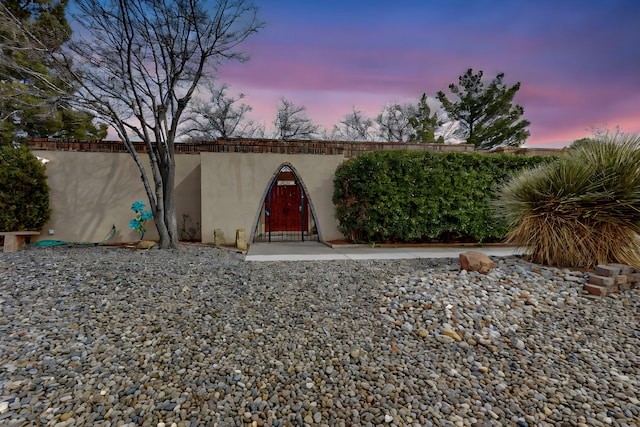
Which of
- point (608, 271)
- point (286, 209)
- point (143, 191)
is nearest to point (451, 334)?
point (608, 271)

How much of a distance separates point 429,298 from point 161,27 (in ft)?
24.8

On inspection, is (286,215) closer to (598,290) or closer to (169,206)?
(169,206)

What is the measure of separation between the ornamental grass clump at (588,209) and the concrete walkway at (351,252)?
2.75 ft

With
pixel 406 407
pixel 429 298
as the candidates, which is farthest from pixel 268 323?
pixel 429 298

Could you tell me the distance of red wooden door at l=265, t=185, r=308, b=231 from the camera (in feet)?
30.0

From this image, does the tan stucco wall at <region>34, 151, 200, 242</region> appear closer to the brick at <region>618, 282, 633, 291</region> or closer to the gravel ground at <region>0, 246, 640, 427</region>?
the gravel ground at <region>0, 246, 640, 427</region>

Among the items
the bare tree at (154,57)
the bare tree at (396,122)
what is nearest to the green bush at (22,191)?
the bare tree at (154,57)

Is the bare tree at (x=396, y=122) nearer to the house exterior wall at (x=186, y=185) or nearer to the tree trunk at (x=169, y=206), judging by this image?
the house exterior wall at (x=186, y=185)

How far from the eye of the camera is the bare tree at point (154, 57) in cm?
599

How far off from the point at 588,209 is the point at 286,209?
7.25 m

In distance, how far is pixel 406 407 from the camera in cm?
183

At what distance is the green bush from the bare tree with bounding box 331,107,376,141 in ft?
64.6

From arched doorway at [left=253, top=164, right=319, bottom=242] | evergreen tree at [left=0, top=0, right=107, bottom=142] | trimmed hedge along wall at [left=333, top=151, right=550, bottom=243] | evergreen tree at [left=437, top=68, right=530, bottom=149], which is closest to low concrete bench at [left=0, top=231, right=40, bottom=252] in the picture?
evergreen tree at [left=0, top=0, right=107, bottom=142]

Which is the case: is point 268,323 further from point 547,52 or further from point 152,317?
point 547,52
